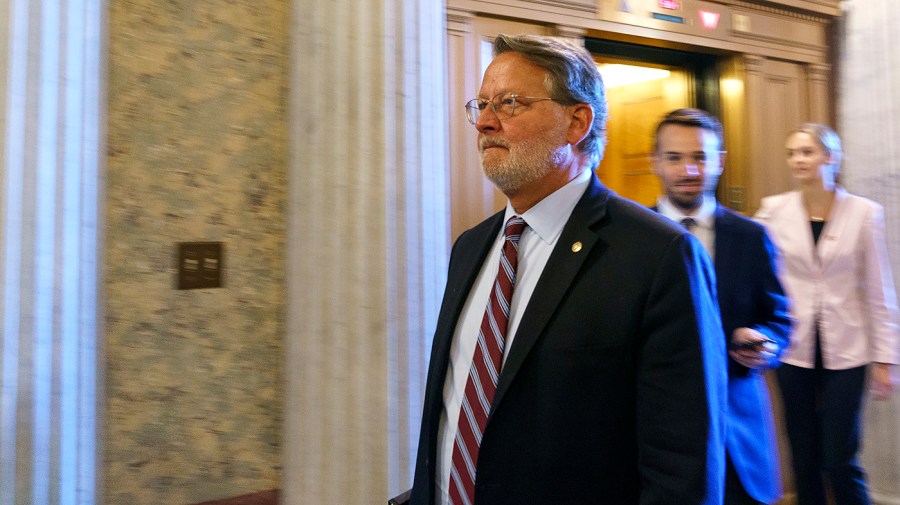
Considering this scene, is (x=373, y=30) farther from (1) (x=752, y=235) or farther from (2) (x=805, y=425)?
(2) (x=805, y=425)

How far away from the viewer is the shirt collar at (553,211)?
1.66 metres

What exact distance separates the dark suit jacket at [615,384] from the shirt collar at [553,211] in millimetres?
142

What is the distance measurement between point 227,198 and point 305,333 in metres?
0.55

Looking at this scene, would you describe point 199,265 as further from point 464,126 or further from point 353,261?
point 464,126

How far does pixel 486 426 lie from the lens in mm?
1483

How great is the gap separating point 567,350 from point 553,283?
14cm

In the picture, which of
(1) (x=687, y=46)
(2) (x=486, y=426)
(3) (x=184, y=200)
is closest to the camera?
(2) (x=486, y=426)

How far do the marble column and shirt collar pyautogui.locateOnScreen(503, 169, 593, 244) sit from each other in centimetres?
369

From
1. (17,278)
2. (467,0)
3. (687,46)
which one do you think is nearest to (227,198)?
(17,278)

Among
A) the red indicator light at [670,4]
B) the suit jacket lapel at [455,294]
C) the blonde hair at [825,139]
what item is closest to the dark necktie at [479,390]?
the suit jacket lapel at [455,294]

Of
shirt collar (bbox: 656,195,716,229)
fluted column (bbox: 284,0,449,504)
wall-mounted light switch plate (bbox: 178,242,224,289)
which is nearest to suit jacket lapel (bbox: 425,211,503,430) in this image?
fluted column (bbox: 284,0,449,504)

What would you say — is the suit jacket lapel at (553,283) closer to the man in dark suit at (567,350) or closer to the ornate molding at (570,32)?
the man in dark suit at (567,350)

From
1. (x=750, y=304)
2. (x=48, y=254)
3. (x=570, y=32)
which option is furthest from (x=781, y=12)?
(x=48, y=254)

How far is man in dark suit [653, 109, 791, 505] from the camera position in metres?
2.16
